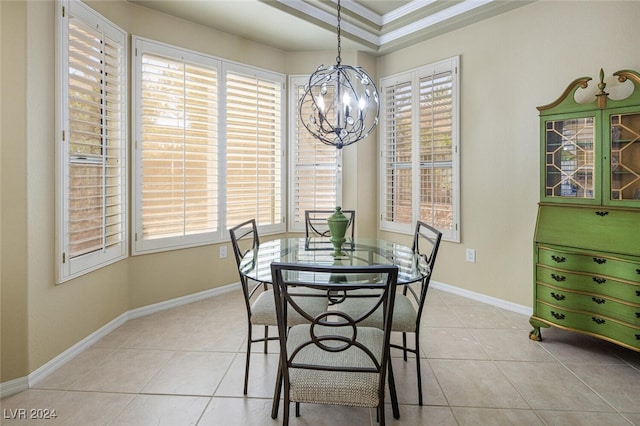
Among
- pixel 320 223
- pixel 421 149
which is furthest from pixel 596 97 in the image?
pixel 320 223

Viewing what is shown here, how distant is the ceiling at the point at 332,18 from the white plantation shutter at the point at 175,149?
446mm

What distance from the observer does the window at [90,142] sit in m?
2.31

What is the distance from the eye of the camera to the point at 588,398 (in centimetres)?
199

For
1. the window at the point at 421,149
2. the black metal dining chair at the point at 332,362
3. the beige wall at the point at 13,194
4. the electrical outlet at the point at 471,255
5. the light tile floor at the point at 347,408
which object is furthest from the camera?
the window at the point at 421,149

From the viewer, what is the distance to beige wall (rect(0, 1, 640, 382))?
2.04 m

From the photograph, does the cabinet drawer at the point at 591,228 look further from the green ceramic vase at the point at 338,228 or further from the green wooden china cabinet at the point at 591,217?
the green ceramic vase at the point at 338,228

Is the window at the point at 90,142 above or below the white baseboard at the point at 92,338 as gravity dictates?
above

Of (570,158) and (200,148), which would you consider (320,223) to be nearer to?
(200,148)

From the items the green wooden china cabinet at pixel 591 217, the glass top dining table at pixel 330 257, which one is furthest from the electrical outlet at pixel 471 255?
the glass top dining table at pixel 330 257

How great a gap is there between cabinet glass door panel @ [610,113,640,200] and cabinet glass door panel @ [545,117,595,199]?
13cm

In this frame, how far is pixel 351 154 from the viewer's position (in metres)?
4.29

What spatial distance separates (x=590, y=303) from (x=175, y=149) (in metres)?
3.58

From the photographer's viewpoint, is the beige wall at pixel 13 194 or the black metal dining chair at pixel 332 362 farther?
the beige wall at pixel 13 194

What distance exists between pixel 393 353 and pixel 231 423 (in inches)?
48.4
